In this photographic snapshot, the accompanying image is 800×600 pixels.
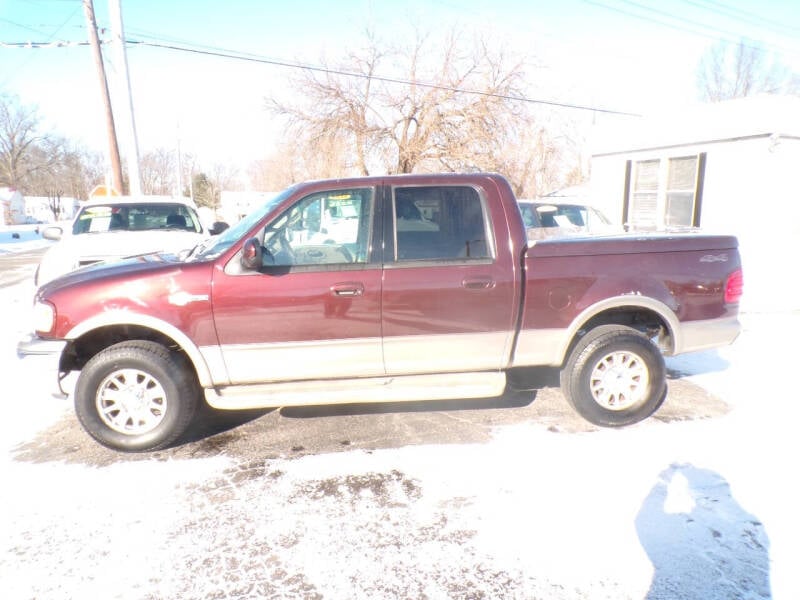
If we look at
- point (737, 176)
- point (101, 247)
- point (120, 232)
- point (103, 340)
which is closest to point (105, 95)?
point (120, 232)

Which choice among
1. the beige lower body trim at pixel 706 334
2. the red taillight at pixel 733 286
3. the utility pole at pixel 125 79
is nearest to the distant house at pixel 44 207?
the utility pole at pixel 125 79

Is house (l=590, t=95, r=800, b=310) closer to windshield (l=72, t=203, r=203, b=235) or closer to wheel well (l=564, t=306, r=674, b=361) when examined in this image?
wheel well (l=564, t=306, r=674, b=361)

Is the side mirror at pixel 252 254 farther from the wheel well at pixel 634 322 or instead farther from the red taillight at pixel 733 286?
the red taillight at pixel 733 286

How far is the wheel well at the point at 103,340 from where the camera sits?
355 cm

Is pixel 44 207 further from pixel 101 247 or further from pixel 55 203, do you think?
pixel 101 247

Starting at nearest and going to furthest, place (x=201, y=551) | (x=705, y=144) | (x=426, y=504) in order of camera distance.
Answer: (x=201, y=551), (x=426, y=504), (x=705, y=144)

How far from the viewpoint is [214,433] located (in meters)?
3.88

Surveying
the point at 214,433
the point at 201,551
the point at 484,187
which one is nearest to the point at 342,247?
the point at 484,187

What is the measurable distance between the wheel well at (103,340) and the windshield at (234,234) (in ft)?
2.17

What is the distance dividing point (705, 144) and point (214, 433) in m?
13.0

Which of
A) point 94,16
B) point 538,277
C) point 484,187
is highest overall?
point 94,16

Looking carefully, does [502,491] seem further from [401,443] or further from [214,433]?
[214,433]

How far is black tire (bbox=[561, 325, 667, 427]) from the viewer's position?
3.80 metres

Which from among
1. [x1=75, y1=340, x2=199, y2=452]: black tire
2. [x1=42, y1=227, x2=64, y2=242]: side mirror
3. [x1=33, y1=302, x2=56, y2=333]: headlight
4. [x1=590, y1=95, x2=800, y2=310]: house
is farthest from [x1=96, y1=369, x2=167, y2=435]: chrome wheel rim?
[x1=590, y1=95, x2=800, y2=310]: house
